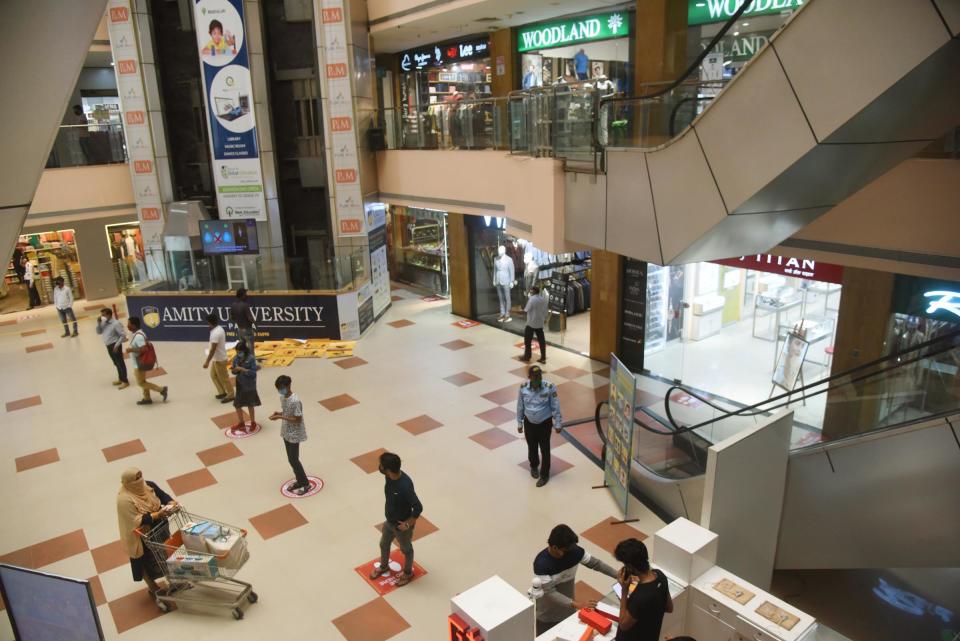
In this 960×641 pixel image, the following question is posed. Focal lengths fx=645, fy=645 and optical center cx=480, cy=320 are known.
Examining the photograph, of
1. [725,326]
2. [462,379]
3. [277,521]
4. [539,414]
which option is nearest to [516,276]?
[462,379]

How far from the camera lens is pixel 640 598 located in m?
3.59

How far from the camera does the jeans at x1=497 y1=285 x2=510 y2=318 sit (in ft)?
43.6

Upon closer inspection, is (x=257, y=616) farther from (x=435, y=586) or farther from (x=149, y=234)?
(x=149, y=234)

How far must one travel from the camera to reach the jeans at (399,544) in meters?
5.43

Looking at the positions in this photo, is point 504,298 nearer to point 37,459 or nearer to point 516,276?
point 516,276

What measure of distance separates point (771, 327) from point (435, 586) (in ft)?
26.2

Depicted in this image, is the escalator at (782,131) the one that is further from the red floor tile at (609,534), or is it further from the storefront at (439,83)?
the storefront at (439,83)

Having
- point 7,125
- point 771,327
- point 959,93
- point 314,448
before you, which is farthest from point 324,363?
point 959,93

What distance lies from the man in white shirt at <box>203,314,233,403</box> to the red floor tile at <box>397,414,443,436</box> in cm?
283

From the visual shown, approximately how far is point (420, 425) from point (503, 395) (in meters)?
1.55

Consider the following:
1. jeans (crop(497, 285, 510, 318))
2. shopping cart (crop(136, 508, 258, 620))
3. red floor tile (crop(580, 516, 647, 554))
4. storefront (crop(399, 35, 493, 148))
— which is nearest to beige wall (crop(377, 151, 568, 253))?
storefront (crop(399, 35, 493, 148))

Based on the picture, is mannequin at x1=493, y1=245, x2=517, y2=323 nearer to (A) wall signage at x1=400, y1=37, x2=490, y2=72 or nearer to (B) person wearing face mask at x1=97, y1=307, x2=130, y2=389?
(A) wall signage at x1=400, y1=37, x2=490, y2=72

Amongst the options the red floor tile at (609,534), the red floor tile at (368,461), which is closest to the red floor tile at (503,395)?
the red floor tile at (368,461)

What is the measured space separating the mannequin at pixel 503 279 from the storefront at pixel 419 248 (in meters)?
2.47
